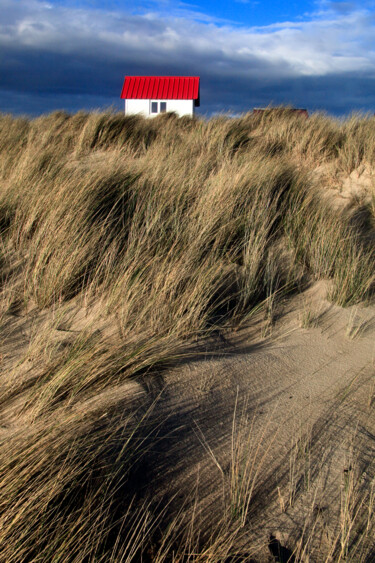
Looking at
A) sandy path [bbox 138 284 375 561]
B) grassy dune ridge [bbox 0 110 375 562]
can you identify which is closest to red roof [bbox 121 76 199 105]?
grassy dune ridge [bbox 0 110 375 562]

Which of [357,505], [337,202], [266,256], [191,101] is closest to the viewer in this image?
[357,505]

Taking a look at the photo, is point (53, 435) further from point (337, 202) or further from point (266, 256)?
point (337, 202)

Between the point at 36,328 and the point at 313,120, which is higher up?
the point at 313,120

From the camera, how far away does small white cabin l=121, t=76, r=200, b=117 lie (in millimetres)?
23688

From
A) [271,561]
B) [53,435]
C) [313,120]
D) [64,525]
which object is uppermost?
[313,120]

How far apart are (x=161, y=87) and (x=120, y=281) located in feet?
76.6

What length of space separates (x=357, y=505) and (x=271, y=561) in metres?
0.42

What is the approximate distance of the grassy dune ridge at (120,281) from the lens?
4.96 feet

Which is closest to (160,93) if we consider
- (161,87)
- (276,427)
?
(161,87)

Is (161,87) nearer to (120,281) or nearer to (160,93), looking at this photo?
(160,93)

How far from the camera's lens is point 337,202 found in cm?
599

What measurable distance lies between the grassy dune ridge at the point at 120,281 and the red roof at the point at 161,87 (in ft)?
59.8

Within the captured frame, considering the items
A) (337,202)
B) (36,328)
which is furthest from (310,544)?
(337,202)

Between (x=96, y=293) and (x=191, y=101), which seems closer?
(x=96, y=293)
